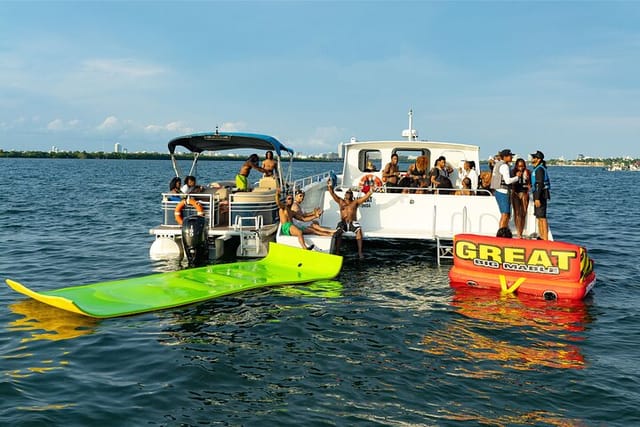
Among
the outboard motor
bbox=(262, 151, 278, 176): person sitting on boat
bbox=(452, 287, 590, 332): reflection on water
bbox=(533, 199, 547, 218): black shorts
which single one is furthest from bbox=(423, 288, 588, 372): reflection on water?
bbox=(262, 151, 278, 176): person sitting on boat

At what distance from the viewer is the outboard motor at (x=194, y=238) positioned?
13086 mm

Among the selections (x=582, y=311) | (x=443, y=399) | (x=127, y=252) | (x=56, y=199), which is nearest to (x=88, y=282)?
(x=127, y=252)

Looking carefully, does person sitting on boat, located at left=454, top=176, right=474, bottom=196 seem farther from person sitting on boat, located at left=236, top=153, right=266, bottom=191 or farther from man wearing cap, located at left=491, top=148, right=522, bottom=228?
person sitting on boat, located at left=236, top=153, right=266, bottom=191

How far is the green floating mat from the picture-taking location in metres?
9.48

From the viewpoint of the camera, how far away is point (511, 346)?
8.09m

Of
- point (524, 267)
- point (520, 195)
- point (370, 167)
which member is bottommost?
point (524, 267)

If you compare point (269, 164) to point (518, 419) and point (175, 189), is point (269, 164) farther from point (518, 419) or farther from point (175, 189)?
point (518, 419)

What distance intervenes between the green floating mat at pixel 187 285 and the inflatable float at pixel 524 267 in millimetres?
3036

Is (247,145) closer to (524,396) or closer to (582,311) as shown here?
(582,311)

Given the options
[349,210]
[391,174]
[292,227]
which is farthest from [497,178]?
[292,227]

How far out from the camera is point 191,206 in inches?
569

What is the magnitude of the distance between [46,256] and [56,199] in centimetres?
2175

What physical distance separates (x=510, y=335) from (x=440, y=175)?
24.0ft

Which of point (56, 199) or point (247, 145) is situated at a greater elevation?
point (247, 145)
